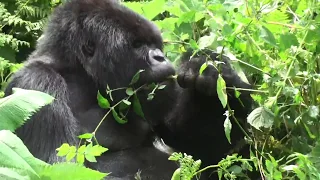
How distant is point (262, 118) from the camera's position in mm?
1950

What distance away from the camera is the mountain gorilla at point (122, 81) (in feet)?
7.43

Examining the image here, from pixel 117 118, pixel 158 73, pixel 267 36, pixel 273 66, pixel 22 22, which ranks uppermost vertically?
pixel 267 36

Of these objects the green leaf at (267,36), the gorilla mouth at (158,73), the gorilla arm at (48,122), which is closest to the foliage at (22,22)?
the gorilla arm at (48,122)

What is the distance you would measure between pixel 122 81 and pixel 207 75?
365mm

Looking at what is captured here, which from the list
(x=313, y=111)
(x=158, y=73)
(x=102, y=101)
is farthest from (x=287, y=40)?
(x=102, y=101)

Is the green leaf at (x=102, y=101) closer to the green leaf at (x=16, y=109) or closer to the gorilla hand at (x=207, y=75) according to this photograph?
the gorilla hand at (x=207, y=75)

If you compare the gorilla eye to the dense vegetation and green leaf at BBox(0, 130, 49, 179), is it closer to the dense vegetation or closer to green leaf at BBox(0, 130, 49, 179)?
the dense vegetation

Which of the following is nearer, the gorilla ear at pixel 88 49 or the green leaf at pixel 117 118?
the green leaf at pixel 117 118

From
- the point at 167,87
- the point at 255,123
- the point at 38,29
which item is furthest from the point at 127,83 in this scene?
the point at 38,29

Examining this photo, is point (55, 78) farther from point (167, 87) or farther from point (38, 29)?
point (38, 29)

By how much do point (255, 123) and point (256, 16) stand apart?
0.40 metres

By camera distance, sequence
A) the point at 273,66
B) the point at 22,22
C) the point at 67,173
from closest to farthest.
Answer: the point at 67,173, the point at 273,66, the point at 22,22

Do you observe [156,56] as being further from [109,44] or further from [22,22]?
[22,22]

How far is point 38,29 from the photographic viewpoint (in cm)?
418
